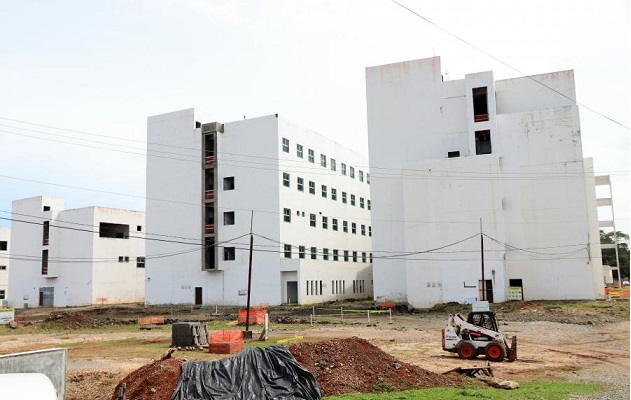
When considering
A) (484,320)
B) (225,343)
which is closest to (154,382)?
(225,343)

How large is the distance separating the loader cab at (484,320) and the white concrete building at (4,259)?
84.0 metres

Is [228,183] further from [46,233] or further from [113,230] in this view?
[46,233]

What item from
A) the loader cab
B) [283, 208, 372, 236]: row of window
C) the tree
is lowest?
the loader cab

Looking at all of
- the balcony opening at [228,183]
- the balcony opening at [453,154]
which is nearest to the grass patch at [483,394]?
the balcony opening at [453,154]

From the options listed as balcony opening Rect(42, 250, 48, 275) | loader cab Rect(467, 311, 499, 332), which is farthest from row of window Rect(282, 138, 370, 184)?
loader cab Rect(467, 311, 499, 332)

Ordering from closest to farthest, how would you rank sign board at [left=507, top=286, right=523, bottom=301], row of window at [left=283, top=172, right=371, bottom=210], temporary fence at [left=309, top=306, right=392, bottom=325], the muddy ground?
1. the muddy ground
2. temporary fence at [left=309, top=306, right=392, bottom=325]
3. sign board at [left=507, top=286, right=523, bottom=301]
4. row of window at [left=283, top=172, right=371, bottom=210]

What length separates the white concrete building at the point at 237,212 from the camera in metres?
58.0

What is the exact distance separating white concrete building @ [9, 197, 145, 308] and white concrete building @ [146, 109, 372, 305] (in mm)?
11408

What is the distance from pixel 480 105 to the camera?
190 feet

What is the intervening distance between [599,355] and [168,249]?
49961 millimetres

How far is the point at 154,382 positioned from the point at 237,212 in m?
46.6

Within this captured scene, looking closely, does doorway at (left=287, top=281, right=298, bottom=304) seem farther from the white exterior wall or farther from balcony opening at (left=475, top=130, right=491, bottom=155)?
→ balcony opening at (left=475, top=130, right=491, bottom=155)

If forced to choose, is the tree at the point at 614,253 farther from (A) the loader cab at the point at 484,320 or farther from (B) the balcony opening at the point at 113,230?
(A) the loader cab at the point at 484,320

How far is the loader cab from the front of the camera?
20.4m
